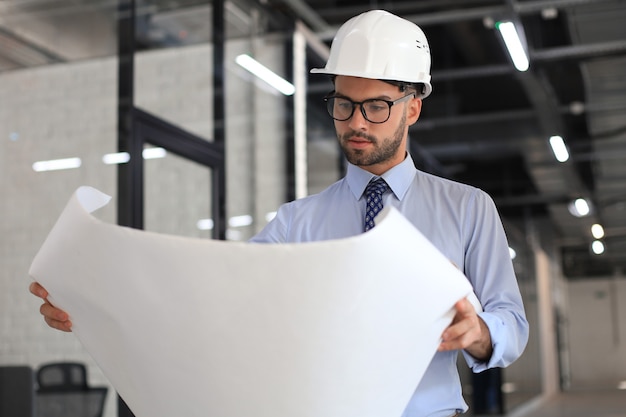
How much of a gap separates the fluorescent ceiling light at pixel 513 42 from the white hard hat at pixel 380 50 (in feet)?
14.5

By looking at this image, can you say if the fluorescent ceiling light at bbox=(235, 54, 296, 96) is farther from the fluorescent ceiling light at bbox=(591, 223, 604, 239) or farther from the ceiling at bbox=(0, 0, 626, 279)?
the fluorescent ceiling light at bbox=(591, 223, 604, 239)

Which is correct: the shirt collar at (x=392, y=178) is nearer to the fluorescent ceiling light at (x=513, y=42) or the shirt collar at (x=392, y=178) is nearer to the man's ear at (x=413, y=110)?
the man's ear at (x=413, y=110)

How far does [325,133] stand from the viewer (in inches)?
277

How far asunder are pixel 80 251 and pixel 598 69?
8.22 m

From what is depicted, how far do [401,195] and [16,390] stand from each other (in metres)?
2.60

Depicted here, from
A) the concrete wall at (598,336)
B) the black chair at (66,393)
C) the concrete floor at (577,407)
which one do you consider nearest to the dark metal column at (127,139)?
the black chair at (66,393)

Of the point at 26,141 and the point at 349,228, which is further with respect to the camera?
the point at 26,141

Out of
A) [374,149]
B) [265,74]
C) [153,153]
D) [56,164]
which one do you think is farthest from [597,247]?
[374,149]

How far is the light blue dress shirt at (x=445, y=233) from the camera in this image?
1.39 m

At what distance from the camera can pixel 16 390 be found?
145 inches

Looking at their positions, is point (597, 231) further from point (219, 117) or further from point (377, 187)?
point (377, 187)

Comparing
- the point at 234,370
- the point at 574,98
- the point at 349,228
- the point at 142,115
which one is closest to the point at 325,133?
the point at 142,115

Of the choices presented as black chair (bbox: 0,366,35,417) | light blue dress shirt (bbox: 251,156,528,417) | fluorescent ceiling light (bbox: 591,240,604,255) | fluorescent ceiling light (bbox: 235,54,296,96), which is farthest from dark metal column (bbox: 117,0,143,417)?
fluorescent ceiling light (bbox: 591,240,604,255)

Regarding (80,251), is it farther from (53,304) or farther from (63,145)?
(63,145)
